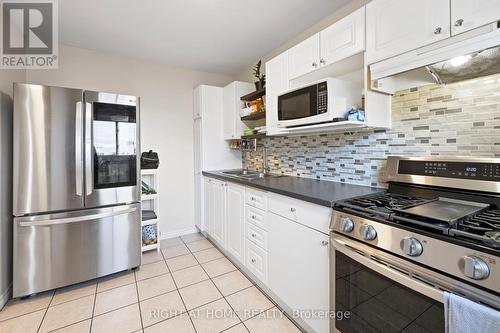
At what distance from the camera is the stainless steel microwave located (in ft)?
5.30

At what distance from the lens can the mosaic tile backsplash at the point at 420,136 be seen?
119 centimetres

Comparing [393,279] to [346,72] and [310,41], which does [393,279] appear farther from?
[310,41]

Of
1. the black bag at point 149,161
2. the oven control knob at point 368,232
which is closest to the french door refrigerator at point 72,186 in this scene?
the black bag at point 149,161

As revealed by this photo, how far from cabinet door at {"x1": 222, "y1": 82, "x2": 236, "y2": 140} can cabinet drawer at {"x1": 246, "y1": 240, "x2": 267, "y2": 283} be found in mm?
1557

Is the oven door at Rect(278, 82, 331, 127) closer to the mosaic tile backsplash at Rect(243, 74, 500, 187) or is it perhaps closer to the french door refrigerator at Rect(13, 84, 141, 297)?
the mosaic tile backsplash at Rect(243, 74, 500, 187)

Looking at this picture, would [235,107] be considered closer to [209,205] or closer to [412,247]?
[209,205]

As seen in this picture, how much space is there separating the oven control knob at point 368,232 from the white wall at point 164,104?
8.92 ft

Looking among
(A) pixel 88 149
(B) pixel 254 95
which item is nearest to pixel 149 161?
(A) pixel 88 149

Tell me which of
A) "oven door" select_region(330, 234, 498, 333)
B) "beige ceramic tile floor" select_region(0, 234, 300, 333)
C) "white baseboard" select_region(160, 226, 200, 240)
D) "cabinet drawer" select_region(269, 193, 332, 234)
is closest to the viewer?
"oven door" select_region(330, 234, 498, 333)

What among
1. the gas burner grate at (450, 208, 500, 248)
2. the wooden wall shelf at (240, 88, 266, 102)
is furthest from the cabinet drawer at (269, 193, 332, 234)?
the wooden wall shelf at (240, 88, 266, 102)

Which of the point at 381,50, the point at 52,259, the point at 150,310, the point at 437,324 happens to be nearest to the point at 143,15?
the point at 381,50

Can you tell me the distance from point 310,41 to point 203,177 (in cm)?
208

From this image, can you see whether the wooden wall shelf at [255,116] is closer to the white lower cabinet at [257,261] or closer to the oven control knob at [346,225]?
the white lower cabinet at [257,261]

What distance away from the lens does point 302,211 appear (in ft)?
4.90
